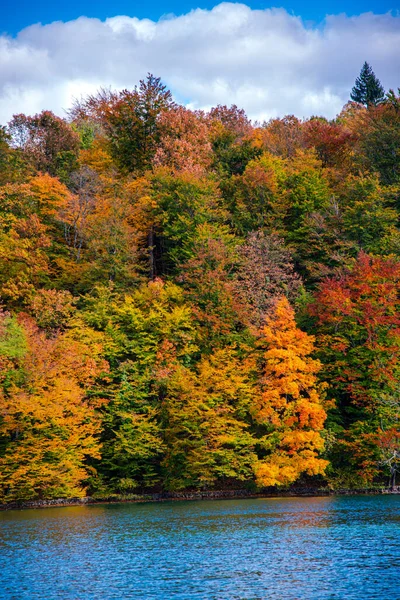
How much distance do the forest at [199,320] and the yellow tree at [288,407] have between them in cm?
14

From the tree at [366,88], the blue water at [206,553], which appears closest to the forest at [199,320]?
the blue water at [206,553]

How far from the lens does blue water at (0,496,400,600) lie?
1891 cm

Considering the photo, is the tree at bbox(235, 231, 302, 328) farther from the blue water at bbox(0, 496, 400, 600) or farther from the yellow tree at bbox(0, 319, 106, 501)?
the blue water at bbox(0, 496, 400, 600)

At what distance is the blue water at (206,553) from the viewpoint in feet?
62.0

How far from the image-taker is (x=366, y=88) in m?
111

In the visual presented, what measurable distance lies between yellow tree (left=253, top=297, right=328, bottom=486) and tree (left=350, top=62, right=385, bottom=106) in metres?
71.2

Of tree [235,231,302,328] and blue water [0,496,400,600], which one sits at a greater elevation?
tree [235,231,302,328]

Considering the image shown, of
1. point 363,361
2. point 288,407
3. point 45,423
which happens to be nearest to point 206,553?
point 45,423

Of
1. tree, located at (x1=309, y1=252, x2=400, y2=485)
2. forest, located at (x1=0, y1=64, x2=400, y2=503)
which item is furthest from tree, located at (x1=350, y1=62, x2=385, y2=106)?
tree, located at (x1=309, y1=252, x2=400, y2=485)

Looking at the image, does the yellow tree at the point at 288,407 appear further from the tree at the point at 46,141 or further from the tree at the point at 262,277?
the tree at the point at 46,141

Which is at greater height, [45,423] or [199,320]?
[199,320]

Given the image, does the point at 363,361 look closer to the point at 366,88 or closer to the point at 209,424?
the point at 209,424

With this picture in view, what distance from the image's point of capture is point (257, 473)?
45.3 metres

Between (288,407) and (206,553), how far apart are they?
22.5 metres
